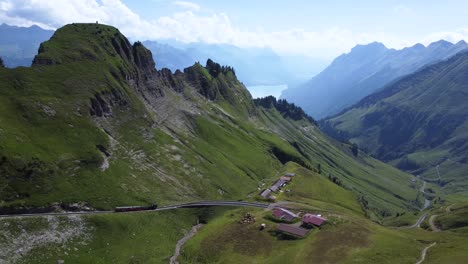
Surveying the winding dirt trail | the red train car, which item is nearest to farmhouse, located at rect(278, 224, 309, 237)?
the winding dirt trail

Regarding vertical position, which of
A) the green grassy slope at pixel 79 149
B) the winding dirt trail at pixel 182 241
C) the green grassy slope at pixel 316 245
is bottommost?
the winding dirt trail at pixel 182 241

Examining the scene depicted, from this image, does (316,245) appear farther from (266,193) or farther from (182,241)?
(266,193)

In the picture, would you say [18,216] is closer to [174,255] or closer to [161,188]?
[174,255]

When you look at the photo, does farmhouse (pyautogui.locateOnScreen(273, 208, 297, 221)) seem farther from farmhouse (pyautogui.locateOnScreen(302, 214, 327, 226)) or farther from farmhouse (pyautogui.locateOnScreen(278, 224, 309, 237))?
farmhouse (pyautogui.locateOnScreen(278, 224, 309, 237))

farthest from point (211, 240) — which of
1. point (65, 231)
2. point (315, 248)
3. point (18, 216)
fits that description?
point (18, 216)

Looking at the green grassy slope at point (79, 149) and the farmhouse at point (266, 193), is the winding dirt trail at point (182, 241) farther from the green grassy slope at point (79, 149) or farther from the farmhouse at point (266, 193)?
the farmhouse at point (266, 193)

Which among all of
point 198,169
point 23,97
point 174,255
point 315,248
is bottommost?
point 174,255

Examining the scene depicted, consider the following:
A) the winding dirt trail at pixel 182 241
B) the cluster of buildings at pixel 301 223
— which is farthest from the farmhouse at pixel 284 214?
the winding dirt trail at pixel 182 241
